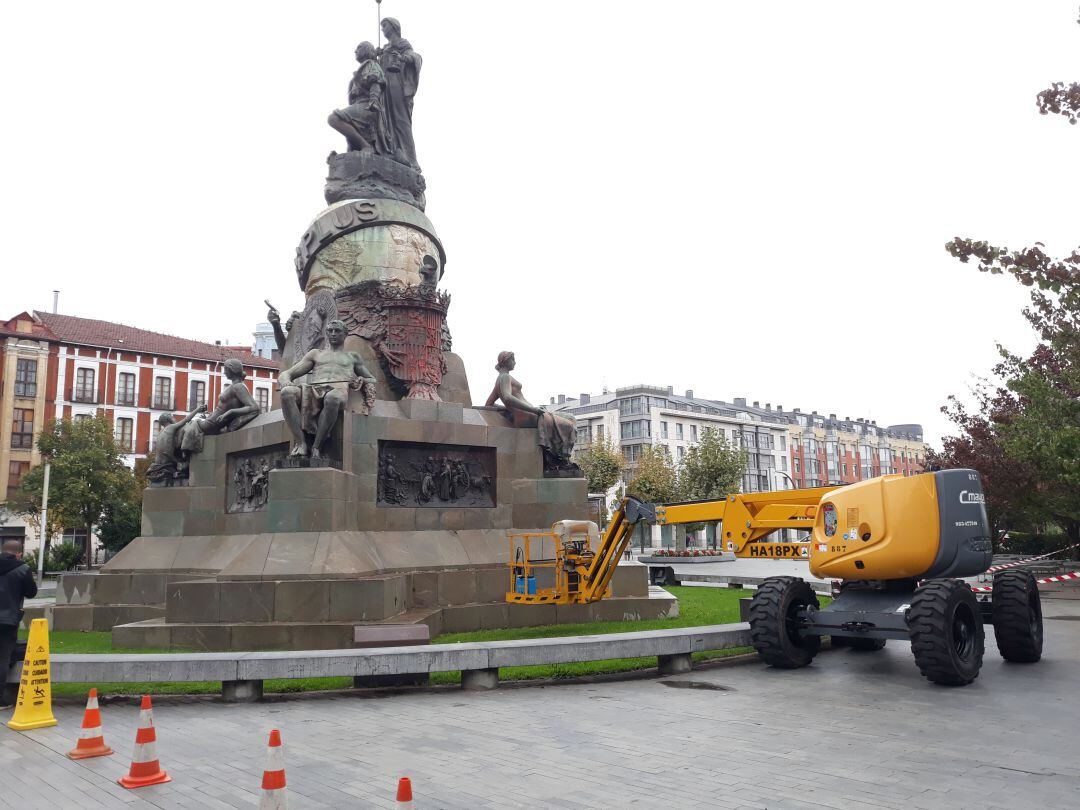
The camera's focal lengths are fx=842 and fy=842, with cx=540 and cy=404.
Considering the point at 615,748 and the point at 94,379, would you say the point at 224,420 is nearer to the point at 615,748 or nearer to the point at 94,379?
the point at 615,748

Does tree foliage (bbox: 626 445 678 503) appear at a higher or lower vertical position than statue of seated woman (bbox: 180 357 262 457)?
higher

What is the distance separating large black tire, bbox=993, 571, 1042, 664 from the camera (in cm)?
1141

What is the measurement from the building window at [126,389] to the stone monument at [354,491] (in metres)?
46.0

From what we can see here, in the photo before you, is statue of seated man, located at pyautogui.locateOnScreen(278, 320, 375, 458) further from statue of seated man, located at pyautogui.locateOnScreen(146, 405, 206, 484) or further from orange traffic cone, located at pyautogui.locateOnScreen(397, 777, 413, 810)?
orange traffic cone, located at pyautogui.locateOnScreen(397, 777, 413, 810)

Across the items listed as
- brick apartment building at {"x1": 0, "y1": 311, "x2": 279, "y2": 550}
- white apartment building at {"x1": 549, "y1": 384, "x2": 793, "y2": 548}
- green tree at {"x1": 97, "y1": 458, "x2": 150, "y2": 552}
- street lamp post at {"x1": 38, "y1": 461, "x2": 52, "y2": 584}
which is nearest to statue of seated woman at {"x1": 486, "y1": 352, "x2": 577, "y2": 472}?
street lamp post at {"x1": 38, "y1": 461, "x2": 52, "y2": 584}

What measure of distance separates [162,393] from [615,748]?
5972 centimetres

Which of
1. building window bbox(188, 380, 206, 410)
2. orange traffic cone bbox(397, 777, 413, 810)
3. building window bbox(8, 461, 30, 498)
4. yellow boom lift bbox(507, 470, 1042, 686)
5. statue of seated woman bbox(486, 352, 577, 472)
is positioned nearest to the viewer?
orange traffic cone bbox(397, 777, 413, 810)

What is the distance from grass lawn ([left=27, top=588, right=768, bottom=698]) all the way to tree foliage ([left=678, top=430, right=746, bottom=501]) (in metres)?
38.1

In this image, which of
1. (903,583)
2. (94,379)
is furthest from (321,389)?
(94,379)

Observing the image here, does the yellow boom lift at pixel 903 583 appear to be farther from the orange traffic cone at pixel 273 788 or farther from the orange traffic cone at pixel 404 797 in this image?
the orange traffic cone at pixel 273 788

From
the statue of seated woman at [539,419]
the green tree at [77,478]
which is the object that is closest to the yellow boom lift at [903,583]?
the statue of seated woman at [539,419]

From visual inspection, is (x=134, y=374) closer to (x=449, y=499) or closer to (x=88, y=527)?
(x=88, y=527)

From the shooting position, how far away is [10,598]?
8.87 metres

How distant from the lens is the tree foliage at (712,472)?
180 feet
